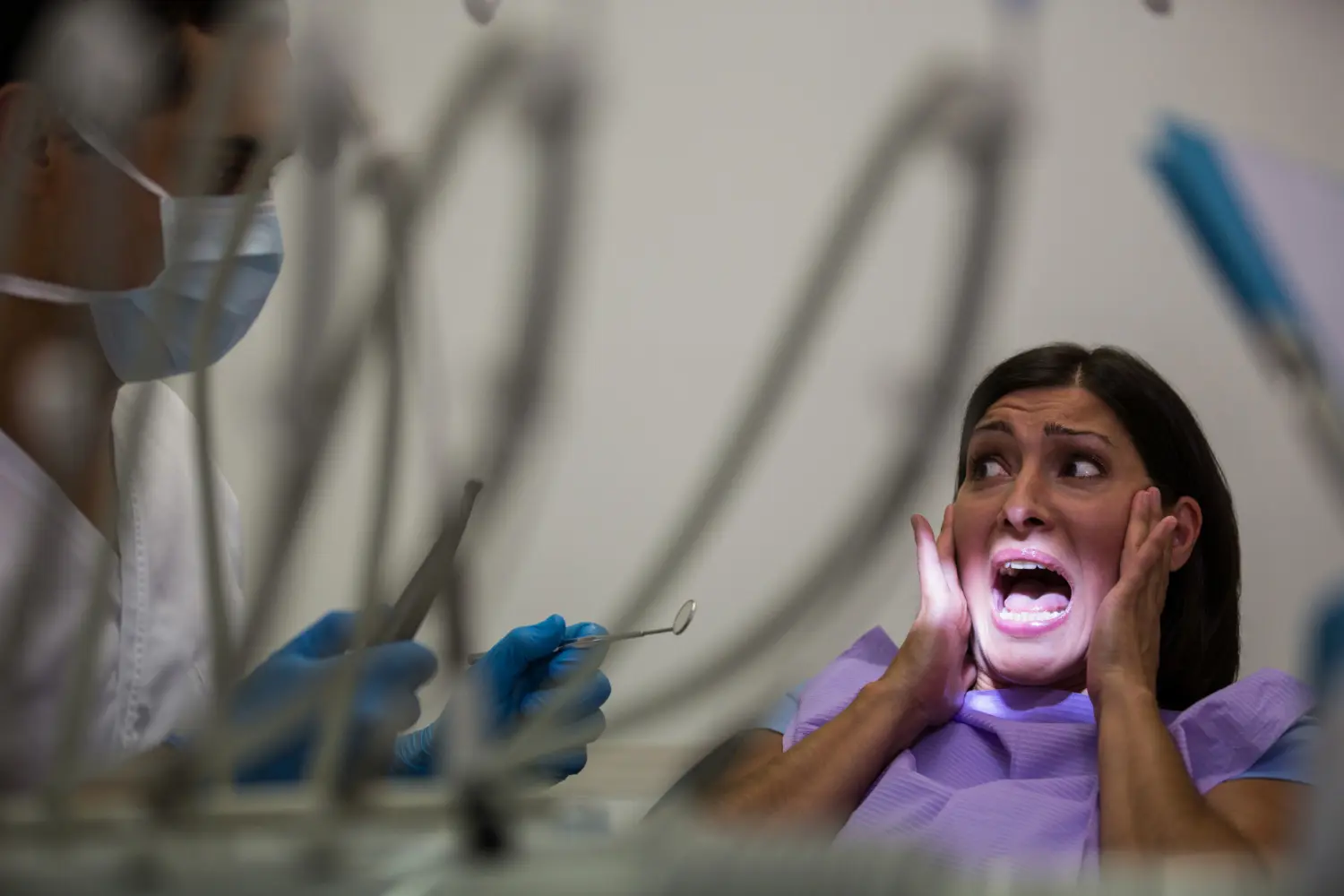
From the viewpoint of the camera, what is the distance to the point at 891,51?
42.5 inches

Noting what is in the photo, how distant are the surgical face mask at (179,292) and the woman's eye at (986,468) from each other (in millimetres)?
783

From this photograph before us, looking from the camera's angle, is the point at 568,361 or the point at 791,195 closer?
the point at 568,361

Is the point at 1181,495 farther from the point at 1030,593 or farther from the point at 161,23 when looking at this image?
the point at 161,23

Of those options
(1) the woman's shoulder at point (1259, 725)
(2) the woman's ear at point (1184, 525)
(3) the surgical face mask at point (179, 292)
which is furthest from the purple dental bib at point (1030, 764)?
(3) the surgical face mask at point (179, 292)

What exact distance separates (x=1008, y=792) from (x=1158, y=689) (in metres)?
0.29


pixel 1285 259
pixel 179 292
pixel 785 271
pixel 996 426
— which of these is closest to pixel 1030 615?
pixel 996 426

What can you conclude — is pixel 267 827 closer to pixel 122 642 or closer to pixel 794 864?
pixel 794 864

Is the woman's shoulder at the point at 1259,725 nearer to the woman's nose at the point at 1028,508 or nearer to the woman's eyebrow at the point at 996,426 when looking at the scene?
the woman's nose at the point at 1028,508

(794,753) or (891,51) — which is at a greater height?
(891,51)

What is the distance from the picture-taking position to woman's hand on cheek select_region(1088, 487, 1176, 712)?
39.7 inches

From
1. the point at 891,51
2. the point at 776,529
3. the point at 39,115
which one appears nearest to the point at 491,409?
the point at 39,115

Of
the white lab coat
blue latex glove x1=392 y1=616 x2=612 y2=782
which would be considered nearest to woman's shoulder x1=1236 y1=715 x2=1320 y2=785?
blue latex glove x1=392 y1=616 x2=612 y2=782

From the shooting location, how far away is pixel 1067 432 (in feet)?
3.67

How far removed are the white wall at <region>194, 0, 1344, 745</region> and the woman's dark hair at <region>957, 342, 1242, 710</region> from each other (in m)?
0.13
